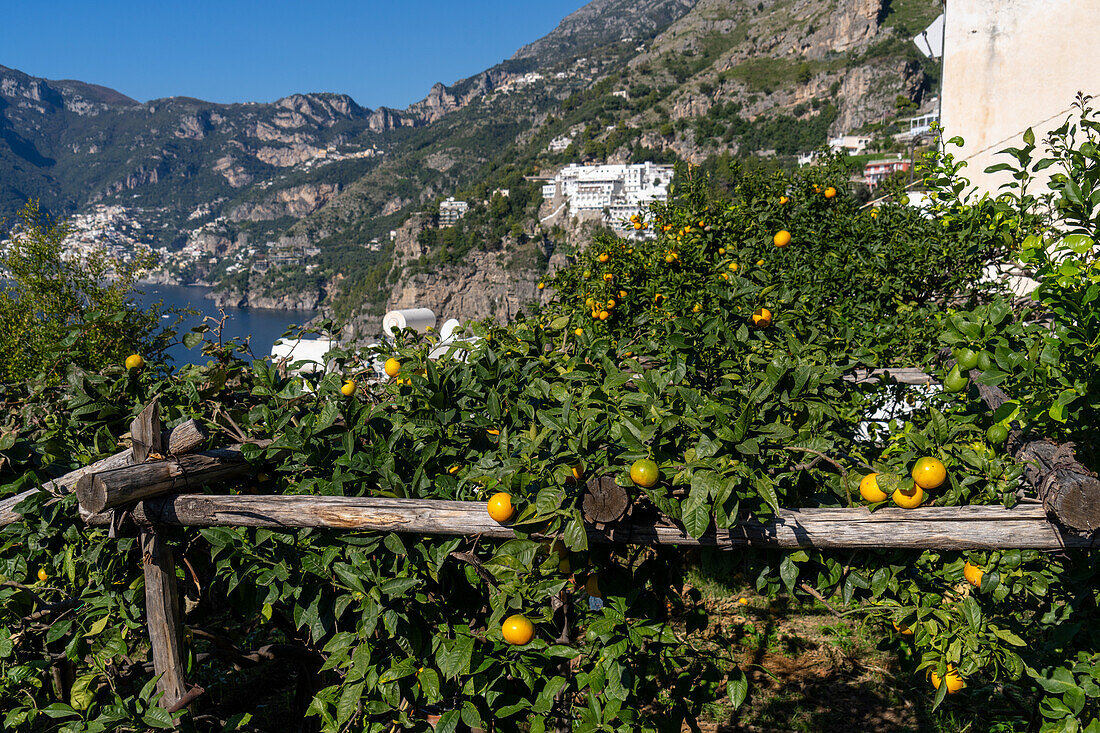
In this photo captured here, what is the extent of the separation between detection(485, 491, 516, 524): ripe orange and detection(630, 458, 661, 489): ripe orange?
10.6 inches

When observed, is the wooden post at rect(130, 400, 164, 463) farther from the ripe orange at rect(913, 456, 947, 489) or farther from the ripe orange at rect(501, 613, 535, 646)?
the ripe orange at rect(913, 456, 947, 489)

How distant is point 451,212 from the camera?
8294 cm

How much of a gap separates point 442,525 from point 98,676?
1417mm

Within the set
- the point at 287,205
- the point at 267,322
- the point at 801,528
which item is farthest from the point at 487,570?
the point at 287,205

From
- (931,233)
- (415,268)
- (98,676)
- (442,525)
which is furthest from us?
(415,268)

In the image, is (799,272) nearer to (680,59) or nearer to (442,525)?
(442,525)

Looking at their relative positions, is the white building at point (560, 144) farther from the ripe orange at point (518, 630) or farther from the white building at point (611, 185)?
the ripe orange at point (518, 630)

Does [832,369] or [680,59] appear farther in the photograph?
[680,59]

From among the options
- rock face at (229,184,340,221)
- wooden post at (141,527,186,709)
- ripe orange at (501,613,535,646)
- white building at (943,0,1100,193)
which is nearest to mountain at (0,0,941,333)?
rock face at (229,184,340,221)

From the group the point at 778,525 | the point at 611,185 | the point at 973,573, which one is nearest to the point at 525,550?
the point at 778,525

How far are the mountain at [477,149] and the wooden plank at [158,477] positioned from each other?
19388 millimetres

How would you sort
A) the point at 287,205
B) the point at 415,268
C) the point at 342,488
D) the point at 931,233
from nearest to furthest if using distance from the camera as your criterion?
the point at 342,488 → the point at 931,233 → the point at 415,268 → the point at 287,205

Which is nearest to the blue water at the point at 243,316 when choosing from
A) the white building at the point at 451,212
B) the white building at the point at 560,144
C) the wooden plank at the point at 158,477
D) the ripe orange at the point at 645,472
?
the white building at the point at 451,212

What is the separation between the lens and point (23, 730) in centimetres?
235
